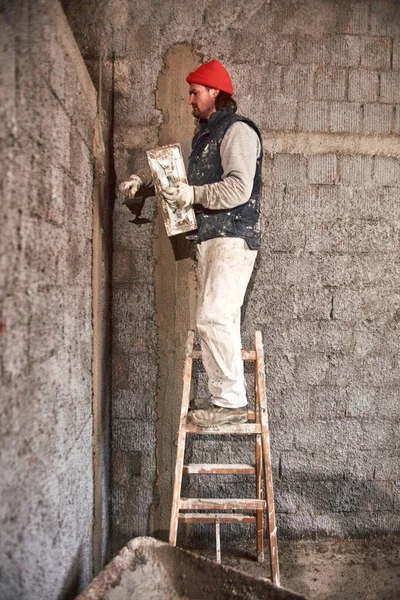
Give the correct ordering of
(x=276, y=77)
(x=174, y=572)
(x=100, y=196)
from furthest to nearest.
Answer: (x=276, y=77)
(x=100, y=196)
(x=174, y=572)

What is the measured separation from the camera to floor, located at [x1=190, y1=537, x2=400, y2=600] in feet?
6.97

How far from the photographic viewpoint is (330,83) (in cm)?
233

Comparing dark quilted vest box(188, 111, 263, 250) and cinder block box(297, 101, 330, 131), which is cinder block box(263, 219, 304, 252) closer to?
dark quilted vest box(188, 111, 263, 250)

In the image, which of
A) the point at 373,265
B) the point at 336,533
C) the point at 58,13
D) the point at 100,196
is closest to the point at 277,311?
the point at 373,265

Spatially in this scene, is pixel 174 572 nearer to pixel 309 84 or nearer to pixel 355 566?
pixel 355 566

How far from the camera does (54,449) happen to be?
4.83 ft

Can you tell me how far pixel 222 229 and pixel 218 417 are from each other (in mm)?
798

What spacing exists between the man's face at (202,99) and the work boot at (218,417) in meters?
1.33

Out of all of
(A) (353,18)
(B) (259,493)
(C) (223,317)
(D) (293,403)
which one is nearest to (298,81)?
(A) (353,18)

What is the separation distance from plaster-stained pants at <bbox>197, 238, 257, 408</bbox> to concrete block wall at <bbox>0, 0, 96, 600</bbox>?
523 mm

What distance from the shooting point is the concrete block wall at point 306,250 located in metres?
2.29

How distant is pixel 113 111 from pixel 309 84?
3.26 feet

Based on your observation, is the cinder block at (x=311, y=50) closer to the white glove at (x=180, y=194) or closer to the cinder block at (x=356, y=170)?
the cinder block at (x=356, y=170)

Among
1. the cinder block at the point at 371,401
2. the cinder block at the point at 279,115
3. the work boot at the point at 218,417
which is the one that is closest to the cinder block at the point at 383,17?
the cinder block at the point at 279,115
